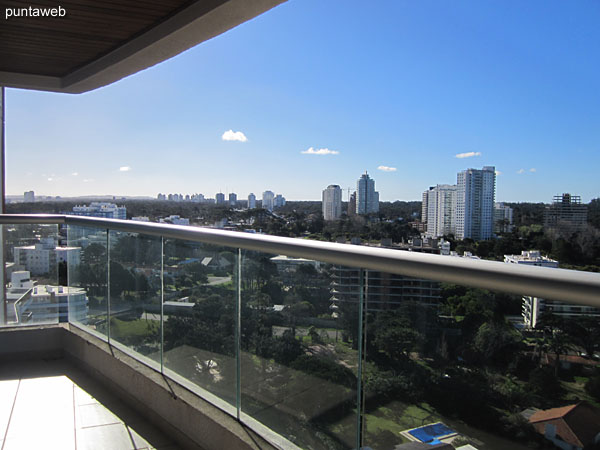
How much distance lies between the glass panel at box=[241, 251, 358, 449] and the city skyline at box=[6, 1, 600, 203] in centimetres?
4773

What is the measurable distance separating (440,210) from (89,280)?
130ft

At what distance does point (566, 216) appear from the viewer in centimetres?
3425

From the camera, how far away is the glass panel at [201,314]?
219cm

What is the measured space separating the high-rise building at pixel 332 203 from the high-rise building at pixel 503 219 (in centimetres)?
1334

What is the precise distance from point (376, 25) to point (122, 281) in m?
63.4

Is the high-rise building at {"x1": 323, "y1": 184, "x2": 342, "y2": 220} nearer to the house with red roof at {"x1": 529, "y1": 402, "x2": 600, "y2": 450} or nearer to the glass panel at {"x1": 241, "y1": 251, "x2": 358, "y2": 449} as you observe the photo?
the glass panel at {"x1": 241, "y1": 251, "x2": 358, "y2": 449}

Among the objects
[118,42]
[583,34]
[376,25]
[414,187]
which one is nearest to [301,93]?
[376,25]

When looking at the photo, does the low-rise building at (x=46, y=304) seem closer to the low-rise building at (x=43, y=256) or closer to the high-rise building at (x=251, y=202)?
the low-rise building at (x=43, y=256)

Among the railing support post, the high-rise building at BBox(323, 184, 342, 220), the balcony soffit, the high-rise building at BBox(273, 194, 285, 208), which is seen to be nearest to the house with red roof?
the railing support post

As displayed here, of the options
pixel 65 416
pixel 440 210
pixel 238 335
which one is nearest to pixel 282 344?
pixel 238 335

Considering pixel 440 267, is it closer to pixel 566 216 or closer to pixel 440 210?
pixel 566 216

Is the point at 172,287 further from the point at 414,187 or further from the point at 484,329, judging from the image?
the point at 414,187

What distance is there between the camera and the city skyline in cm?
5378

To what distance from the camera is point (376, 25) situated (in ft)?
195
